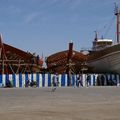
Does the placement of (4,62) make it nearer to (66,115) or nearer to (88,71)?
(88,71)

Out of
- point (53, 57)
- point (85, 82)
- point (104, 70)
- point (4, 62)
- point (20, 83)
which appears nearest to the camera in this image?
point (20, 83)

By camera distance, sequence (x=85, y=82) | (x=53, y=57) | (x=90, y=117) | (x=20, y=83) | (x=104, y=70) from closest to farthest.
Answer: (x=90, y=117), (x=20, y=83), (x=85, y=82), (x=104, y=70), (x=53, y=57)

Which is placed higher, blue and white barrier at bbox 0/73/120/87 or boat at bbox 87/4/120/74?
boat at bbox 87/4/120/74

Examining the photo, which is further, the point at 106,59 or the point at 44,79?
the point at 106,59

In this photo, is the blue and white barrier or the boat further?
the boat

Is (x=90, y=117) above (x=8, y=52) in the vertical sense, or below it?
below

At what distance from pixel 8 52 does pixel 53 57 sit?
7.53 m

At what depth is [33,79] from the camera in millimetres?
46250

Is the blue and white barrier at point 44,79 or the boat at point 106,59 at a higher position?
the boat at point 106,59

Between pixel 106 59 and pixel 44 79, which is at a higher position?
pixel 106 59

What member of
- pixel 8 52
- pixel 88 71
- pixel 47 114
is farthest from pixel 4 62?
pixel 47 114

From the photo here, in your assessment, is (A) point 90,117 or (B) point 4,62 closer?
(A) point 90,117

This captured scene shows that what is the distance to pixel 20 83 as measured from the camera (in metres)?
45.4

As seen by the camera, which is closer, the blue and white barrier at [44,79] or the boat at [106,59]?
the blue and white barrier at [44,79]
